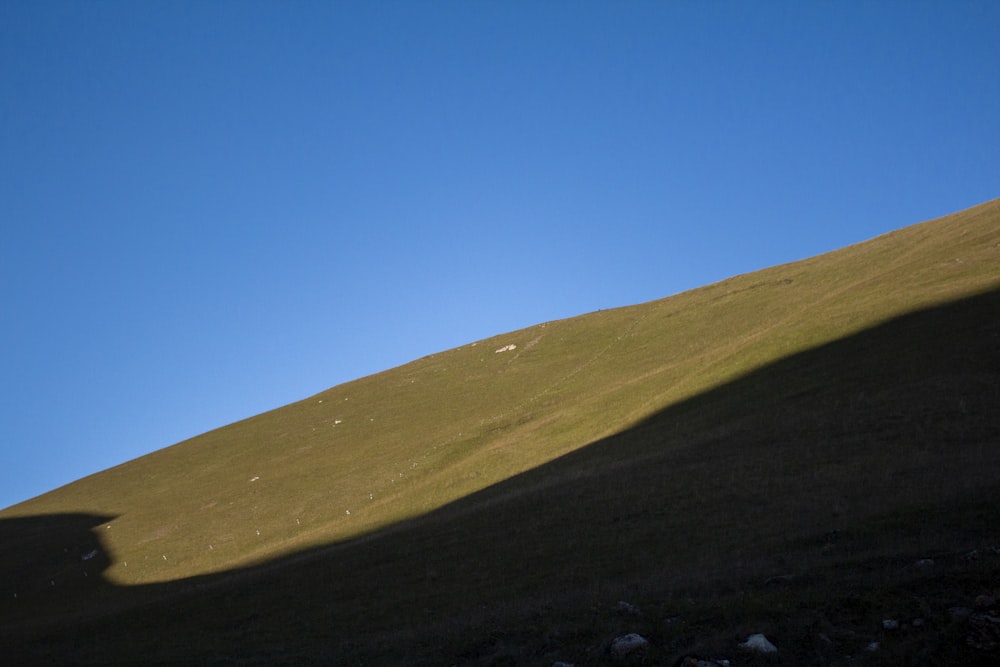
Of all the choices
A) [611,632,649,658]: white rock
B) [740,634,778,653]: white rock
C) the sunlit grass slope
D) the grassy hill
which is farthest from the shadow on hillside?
the sunlit grass slope

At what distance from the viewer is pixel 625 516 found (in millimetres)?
24656

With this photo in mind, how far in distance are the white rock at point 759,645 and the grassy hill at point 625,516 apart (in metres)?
0.19

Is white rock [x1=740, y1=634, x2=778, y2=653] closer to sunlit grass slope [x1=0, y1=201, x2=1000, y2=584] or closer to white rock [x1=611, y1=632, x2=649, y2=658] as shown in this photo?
white rock [x1=611, y1=632, x2=649, y2=658]

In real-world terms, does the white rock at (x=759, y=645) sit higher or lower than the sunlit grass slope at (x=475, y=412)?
lower

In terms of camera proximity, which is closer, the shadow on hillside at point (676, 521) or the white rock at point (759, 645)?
the white rock at point (759, 645)

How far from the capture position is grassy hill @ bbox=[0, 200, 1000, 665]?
43.6ft

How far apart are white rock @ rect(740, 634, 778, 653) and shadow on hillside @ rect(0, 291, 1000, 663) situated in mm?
4090

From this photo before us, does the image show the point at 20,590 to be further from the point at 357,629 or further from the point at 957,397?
the point at 957,397

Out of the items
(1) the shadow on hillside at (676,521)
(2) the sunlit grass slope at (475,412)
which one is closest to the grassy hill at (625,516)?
(1) the shadow on hillside at (676,521)

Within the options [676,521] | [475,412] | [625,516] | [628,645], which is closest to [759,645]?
[628,645]

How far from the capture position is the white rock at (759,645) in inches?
403

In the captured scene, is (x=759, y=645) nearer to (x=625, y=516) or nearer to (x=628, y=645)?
(x=628, y=645)

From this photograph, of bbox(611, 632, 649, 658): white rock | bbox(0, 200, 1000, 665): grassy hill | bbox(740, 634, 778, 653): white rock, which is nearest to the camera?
bbox(740, 634, 778, 653): white rock

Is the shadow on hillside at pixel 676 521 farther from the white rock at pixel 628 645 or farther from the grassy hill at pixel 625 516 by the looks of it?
the white rock at pixel 628 645
